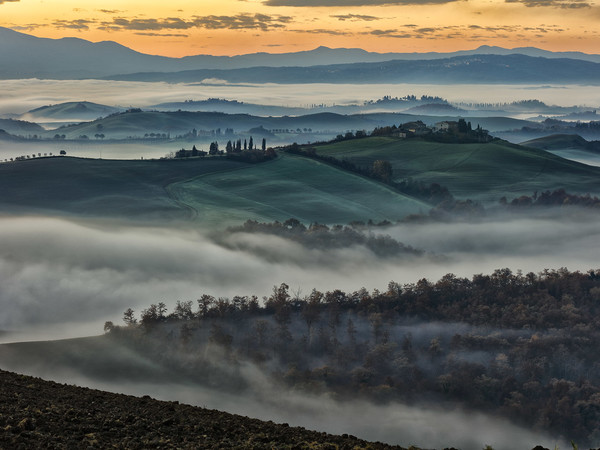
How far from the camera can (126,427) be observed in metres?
27.8

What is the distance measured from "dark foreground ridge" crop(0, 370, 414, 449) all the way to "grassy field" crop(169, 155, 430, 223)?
10415 centimetres

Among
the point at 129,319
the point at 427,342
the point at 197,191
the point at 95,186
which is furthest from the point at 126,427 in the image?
the point at 95,186

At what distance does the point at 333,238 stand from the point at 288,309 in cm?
4642

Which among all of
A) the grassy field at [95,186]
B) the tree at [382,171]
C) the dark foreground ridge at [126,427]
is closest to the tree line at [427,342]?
the dark foreground ridge at [126,427]

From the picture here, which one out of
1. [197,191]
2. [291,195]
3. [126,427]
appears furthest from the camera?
[291,195]

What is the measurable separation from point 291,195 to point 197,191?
19683 mm

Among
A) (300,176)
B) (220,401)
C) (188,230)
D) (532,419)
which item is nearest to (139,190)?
(188,230)

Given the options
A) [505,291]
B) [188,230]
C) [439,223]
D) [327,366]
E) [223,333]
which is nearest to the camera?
[327,366]

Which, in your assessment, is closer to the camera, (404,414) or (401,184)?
(404,414)

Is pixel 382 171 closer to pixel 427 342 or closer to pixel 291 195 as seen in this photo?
pixel 291 195

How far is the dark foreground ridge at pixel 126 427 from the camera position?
25859 millimetres

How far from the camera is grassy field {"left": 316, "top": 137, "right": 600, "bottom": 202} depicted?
181013mm

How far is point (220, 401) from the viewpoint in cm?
6456

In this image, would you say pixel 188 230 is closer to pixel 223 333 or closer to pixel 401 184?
pixel 223 333
